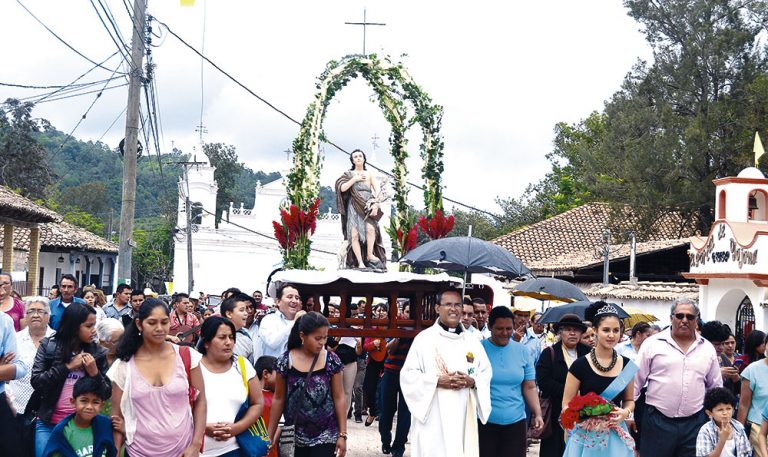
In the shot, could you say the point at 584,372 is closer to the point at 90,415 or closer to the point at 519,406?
the point at 519,406

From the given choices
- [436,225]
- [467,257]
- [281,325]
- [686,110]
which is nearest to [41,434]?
[281,325]

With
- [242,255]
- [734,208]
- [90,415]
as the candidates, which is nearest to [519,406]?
[90,415]

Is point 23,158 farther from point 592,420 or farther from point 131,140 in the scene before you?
point 592,420

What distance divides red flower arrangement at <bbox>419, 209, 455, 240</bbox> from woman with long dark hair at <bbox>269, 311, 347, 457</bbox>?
4.85 metres

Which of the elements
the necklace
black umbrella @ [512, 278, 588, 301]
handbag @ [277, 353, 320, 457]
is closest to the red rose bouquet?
the necklace

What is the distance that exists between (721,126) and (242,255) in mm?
33235

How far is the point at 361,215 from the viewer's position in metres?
12.5

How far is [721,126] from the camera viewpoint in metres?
38.5

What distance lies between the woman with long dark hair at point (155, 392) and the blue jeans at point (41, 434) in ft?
2.51

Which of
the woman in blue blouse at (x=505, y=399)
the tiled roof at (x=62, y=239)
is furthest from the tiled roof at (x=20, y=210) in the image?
the woman in blue blouse at (x=505, y=399)

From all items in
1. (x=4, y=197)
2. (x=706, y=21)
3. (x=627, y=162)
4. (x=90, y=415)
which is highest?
(x=706, y=21)

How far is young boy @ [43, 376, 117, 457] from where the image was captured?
7.11 metres

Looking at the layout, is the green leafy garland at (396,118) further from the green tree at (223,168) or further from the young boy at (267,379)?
the green tree at (223,168)

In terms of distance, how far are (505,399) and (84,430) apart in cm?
343
